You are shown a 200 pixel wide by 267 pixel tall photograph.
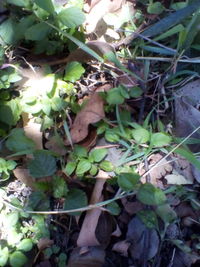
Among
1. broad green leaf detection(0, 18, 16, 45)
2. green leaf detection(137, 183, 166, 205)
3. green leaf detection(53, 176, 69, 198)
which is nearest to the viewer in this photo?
green leaf detection(137, 183, 166, 205)

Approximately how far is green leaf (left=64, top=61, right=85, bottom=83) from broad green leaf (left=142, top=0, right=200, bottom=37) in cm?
33

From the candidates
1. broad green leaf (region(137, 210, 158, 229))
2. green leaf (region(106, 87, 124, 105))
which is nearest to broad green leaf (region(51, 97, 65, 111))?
green leaf (region(106, 87, 124, 105))

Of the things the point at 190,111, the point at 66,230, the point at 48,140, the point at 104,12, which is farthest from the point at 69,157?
the point at 104,12

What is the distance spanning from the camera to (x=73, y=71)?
157cm

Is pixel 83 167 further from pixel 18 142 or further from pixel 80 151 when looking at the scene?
pixel 18 142

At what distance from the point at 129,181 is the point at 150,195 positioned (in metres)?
0.09

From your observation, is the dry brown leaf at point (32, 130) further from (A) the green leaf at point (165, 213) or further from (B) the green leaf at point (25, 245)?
(A) the green leaf at point (165, 213)

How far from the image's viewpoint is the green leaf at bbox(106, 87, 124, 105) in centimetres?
149

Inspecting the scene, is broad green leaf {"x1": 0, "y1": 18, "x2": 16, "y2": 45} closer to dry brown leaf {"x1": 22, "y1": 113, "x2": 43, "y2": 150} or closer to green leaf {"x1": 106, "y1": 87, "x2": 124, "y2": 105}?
dry brown leaf {"x1": 22, "y1": 113, "x2": 43, "y2": 150}

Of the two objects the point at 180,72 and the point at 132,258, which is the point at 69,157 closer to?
the point at 132,258

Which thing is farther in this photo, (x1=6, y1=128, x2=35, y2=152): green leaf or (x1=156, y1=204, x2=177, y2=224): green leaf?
(x1=6, y1=128, x2=35, y2=152): green leaf

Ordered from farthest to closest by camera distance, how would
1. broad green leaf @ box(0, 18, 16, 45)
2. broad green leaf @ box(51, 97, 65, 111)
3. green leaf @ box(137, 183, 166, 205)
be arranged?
broad green leaf @ box(0, 18, 16, 45) → broad green leaf @ box(51, 97, 65, 111) → green leaf @ box(137, 183, 166, 205)

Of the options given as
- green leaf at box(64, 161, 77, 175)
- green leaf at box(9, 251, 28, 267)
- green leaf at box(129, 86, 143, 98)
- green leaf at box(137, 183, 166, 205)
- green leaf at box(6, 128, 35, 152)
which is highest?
green leaf at box(129, 86, 143, 98)

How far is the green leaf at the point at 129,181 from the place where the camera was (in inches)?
52.9
